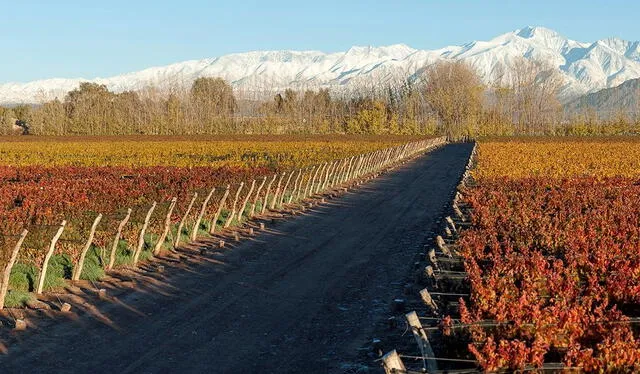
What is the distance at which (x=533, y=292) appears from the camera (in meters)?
9.39

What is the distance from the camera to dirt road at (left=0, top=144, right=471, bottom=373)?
362 inches

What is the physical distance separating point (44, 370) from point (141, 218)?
26.8 ft

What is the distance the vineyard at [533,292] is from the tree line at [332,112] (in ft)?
338

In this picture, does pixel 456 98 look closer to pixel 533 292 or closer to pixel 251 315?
pixel 251 315

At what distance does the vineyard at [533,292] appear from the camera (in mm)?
7082

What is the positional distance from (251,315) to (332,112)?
127 m

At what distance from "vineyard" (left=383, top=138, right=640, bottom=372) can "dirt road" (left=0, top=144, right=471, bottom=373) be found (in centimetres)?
100

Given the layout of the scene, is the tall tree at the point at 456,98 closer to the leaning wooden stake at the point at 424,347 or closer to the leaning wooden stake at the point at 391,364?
the leaning wooden stake at the point at 424,347

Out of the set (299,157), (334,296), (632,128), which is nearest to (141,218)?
(334,296)

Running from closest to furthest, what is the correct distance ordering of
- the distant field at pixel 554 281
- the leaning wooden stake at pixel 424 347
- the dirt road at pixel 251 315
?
the distant field at pixel 554 281, the leaning wooden stake at pixel 424 347, the dirt road at pixel 251 315

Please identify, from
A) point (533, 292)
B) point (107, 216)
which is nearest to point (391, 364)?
point (533, 292)

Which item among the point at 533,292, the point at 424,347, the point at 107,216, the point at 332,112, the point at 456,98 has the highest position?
the point at 456,98

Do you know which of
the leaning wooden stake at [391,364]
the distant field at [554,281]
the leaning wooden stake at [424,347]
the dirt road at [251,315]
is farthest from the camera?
the dirt road at [251,315]

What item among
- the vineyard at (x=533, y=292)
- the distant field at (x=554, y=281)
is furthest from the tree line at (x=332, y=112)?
the vineyard at (x=533, y=292)
